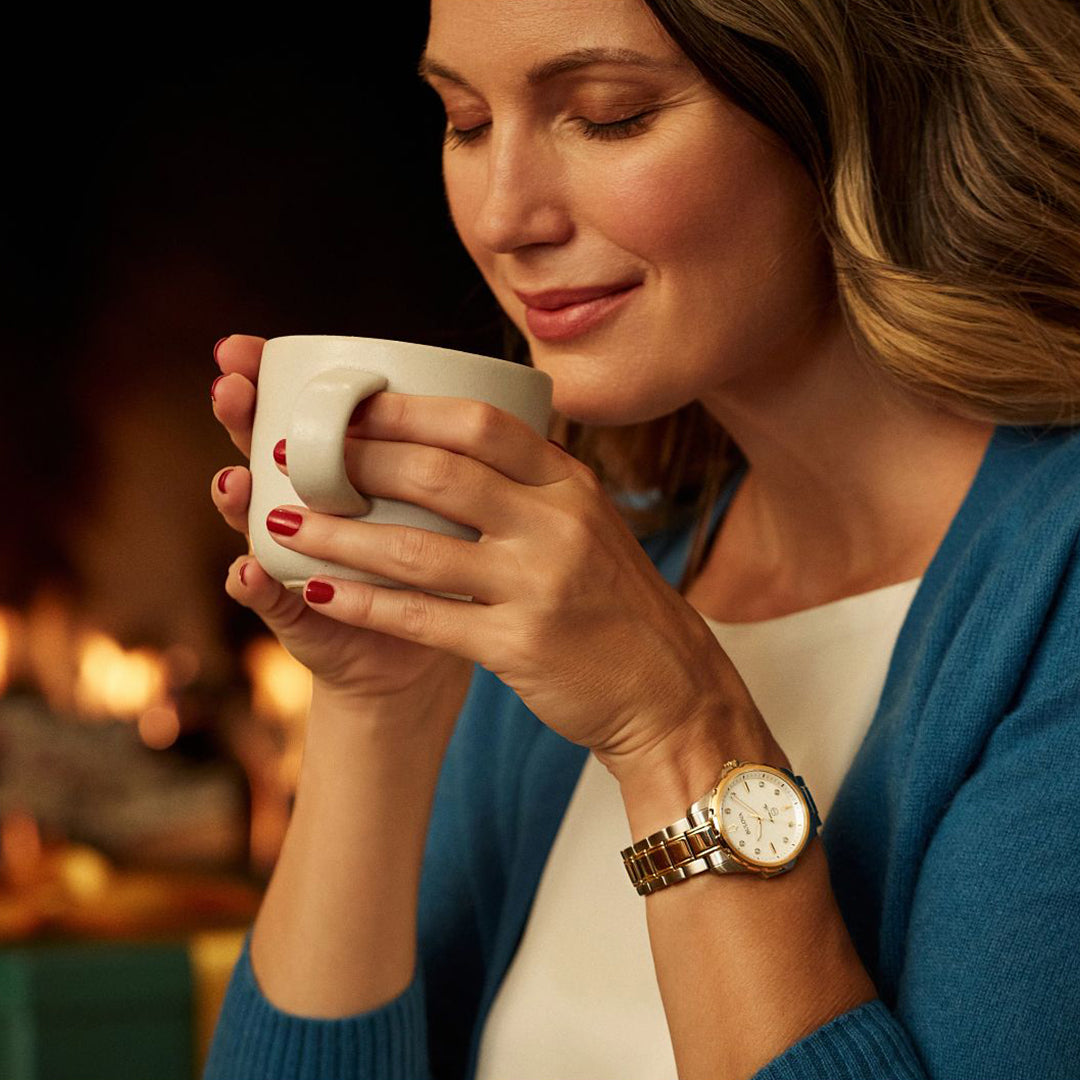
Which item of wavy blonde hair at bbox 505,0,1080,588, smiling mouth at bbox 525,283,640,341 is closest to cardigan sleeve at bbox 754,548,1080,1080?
wavy blonde hair at bbox 505,0,1080,588

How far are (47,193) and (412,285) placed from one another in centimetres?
68

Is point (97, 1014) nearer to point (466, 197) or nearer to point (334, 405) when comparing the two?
point (466, 197)

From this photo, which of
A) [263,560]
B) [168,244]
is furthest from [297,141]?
[263,560]

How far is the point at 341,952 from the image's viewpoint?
3.14ft

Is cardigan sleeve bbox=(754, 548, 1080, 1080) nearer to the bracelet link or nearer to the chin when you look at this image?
the bracelet link

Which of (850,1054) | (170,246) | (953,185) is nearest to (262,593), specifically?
(850,1054)

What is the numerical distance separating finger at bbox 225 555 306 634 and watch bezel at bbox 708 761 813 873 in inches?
10.9

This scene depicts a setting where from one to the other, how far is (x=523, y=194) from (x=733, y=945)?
0.47 meters

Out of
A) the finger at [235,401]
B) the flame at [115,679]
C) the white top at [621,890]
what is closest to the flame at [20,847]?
the flame at [115,679]

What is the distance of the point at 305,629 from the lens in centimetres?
86

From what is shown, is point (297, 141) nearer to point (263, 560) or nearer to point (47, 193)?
point (47, 193)

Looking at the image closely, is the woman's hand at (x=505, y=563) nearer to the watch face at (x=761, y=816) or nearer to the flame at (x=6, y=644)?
the watch face at (x=761, y=816)

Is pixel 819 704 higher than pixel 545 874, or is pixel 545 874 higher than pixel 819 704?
pixel 819 704

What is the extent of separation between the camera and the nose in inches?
33.0
